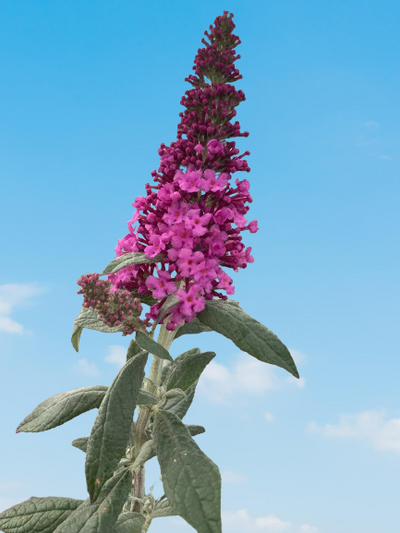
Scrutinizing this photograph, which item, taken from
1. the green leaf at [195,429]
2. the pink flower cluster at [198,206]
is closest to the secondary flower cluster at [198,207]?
the pink flower cluster at [198,206]

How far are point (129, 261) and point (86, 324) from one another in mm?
996

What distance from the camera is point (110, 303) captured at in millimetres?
4523

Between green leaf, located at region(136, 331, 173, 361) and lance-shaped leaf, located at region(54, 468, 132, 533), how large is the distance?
4.06 feet

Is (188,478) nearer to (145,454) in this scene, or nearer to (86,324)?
(145,454)

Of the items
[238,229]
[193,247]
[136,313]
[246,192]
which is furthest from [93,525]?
[246,192]

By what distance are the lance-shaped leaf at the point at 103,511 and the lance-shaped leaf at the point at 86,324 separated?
1.26 meters

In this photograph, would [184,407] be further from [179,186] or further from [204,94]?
[204,94]

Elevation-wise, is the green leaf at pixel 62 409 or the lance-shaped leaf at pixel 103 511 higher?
the green leaf at pixel 62 409

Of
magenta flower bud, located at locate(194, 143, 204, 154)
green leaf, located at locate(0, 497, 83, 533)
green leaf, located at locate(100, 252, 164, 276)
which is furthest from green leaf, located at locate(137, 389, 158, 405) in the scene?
magenta flower bud, located at locate(194, 143, 204, 154)

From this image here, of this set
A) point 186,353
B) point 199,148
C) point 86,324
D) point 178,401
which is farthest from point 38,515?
point 199,148

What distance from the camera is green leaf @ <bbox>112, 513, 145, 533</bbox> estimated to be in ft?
15.9

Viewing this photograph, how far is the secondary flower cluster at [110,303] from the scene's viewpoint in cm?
444

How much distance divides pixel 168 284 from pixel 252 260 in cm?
81

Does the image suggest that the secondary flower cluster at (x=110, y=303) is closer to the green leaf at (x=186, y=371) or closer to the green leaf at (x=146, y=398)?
the green leaf at (x=146, y=398)
